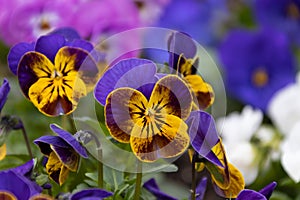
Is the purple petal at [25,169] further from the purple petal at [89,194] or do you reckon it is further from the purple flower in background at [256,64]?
the purple flower in background at [256,64]

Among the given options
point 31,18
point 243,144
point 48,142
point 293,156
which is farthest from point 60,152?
point 31,18

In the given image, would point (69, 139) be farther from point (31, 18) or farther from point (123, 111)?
point (31, 18)

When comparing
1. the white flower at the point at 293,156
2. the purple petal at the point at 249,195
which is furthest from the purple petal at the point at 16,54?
the white flower at the point at 293,156

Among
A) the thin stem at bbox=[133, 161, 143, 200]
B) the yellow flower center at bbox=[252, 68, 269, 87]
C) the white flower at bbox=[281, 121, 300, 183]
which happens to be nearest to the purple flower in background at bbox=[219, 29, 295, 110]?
the yellow flower center at bbox=[252, 68, 269, 87]

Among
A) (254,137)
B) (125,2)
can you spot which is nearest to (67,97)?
(254,137)

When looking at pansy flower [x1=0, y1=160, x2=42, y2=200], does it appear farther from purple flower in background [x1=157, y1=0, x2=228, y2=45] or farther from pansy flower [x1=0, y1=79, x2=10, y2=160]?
purple flower in background [x1=157, y1=0, x2=228, y2=45]
